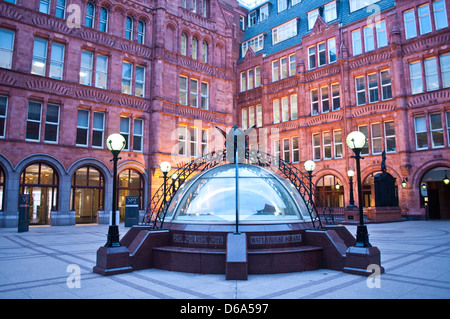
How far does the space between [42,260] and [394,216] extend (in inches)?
942

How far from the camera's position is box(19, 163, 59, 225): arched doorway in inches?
901

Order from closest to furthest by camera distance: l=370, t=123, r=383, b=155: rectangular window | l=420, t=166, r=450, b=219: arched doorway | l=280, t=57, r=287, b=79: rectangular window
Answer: l=370, t=123, r=383, b=155: rectangular window → l=420, t=166, r=450, b=219: arched doorway → l=280, t=57, r=287, b=79: rectangular window

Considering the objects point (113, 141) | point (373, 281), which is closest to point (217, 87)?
point (113, 141)

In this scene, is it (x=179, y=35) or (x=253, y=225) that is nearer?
(x=253, y=225)

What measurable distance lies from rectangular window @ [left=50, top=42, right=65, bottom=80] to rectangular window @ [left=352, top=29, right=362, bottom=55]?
2627cm

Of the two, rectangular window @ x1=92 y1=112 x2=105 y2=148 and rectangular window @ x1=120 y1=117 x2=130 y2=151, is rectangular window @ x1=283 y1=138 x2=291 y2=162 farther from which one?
rectangular window @ x1=92 y1=112 x2=105 y2=148

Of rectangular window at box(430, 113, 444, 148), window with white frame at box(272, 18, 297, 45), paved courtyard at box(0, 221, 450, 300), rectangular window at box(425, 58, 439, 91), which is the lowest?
paved courtyard at box(0, 221, 450, 300)

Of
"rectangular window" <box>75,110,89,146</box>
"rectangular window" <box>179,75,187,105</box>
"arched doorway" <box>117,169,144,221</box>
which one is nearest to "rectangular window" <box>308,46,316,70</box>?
"rectangular window" <box>179,75,187,105</box>

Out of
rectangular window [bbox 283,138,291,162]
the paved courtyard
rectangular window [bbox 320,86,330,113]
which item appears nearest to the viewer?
the paved courtyard

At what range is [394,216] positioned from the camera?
81.4 ft

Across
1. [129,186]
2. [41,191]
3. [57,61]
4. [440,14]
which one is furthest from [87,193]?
[440,14]

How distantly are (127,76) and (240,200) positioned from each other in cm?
2267

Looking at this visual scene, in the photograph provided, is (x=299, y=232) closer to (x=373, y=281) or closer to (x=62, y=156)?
(x=373, y=281)

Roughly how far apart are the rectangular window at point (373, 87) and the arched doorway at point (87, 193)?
83.0 feet
